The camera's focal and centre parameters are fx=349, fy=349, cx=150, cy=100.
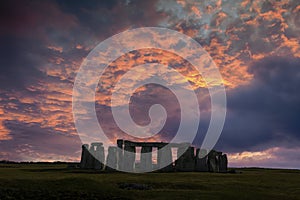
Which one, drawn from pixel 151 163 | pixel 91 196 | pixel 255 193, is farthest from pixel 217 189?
pixel 151 163

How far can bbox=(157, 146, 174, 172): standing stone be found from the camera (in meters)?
54.9

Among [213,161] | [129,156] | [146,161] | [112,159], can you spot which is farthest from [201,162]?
[112,159]

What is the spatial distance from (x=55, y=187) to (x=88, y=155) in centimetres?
3167

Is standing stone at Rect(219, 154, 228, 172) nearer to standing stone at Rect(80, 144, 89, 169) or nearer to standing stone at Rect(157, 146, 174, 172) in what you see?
standing stone at Rect(157, 146, 174, 172)

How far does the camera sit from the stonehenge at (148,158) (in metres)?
55.2

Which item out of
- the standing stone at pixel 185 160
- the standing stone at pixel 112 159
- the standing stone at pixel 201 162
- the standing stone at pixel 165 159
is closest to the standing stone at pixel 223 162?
the standing stone at pixel 201 162

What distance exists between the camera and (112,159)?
55.9 metres

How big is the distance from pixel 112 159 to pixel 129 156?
2753mm

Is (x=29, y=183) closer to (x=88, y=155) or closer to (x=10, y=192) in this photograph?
(x=10, y=192)

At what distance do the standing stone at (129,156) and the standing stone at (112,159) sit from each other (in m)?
1.47

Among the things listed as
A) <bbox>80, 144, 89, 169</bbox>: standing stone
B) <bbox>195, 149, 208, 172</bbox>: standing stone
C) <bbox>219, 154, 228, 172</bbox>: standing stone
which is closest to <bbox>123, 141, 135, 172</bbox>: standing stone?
<bbox>80, 144, 89, 169</bbox>: standing stone

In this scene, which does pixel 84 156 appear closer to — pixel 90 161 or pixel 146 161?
pixel 90 161

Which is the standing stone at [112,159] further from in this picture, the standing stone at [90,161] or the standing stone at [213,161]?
the standing stone at [213,161]

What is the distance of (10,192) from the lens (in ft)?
81.5
